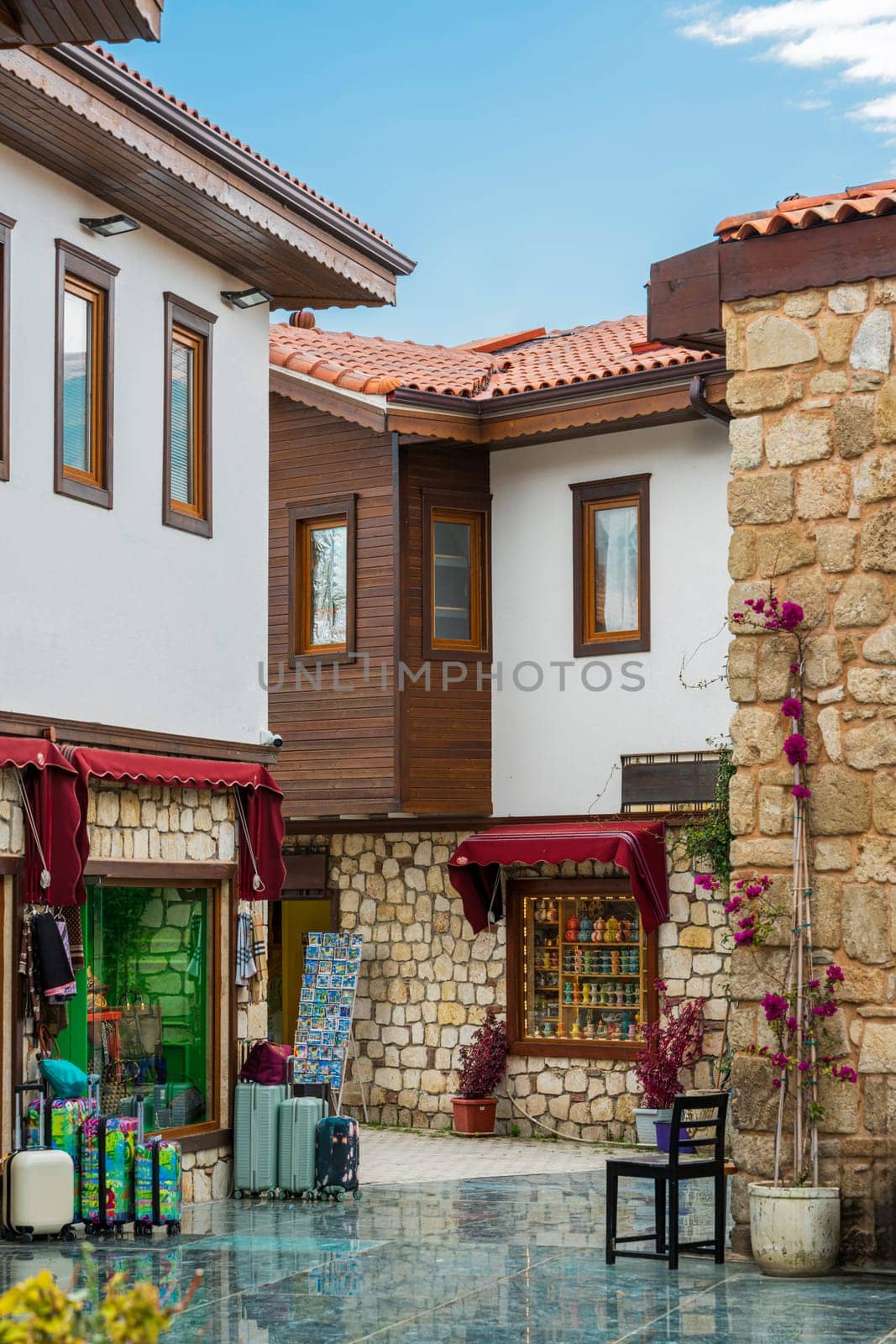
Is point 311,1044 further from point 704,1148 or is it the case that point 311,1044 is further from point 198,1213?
point 198,1213

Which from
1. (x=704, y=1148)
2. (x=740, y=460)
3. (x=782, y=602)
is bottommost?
(x=704, y=1148)

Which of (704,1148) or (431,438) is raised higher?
(431,438)

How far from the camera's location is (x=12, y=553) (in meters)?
10.8

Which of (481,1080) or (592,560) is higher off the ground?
(592,560)

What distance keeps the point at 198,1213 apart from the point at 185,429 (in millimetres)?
5435

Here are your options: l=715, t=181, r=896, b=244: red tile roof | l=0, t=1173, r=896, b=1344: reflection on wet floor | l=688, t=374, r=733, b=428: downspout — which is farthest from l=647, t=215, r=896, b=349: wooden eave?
l=0, t=1173, r=896, b=1344: reflection on wet floor

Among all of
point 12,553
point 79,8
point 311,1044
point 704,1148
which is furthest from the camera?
point 311,1044

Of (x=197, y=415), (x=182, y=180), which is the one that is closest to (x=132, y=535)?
(x=197, y=415)

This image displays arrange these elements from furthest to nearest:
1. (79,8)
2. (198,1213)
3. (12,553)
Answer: (198,1213) → (12,553) → (79,8)

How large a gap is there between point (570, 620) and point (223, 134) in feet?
20.5

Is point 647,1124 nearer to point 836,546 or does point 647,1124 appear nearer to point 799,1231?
point 799,1231

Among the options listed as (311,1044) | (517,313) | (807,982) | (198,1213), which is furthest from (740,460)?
(517,313)

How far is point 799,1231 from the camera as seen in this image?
8.99 m

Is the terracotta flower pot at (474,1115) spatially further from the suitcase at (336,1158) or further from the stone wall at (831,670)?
the stone wall at (831,670)
